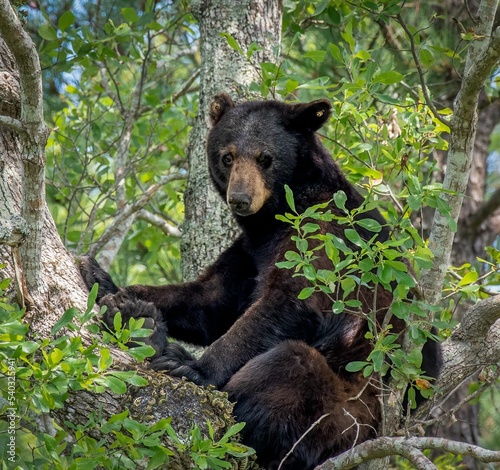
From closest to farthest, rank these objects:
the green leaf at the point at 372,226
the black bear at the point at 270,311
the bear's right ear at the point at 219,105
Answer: the green leaf at the point at 372,226, the black bear at the point at 270,311, the bear's right ear at the point at 219,105

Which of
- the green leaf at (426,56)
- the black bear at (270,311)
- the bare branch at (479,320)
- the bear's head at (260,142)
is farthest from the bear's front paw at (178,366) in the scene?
the green leaf at (426,56)

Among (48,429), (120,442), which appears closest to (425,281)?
(120,442)

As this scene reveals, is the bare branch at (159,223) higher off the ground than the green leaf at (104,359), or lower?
higher

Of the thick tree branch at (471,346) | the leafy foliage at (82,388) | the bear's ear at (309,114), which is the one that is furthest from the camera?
the bear's ear at (309,114)

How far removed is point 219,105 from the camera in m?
6.61

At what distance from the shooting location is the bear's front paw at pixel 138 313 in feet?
17.5

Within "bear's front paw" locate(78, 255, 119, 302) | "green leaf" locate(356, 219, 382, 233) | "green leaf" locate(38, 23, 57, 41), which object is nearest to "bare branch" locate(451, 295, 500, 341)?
"green leaf" locate(356, 219, 382, 233)

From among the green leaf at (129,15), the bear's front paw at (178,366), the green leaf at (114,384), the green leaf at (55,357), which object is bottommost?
the bear's front paw at (178,366)

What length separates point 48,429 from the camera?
14.7ft

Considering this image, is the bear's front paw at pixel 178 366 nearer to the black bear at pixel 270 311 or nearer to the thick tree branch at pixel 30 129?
the black bear at pixel 270 311

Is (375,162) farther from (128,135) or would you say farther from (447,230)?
(128,135)

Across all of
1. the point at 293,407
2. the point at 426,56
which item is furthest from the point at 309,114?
the point at 293,407

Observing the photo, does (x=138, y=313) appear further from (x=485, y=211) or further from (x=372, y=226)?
(x=485, y=211)

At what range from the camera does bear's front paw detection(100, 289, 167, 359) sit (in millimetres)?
5324
